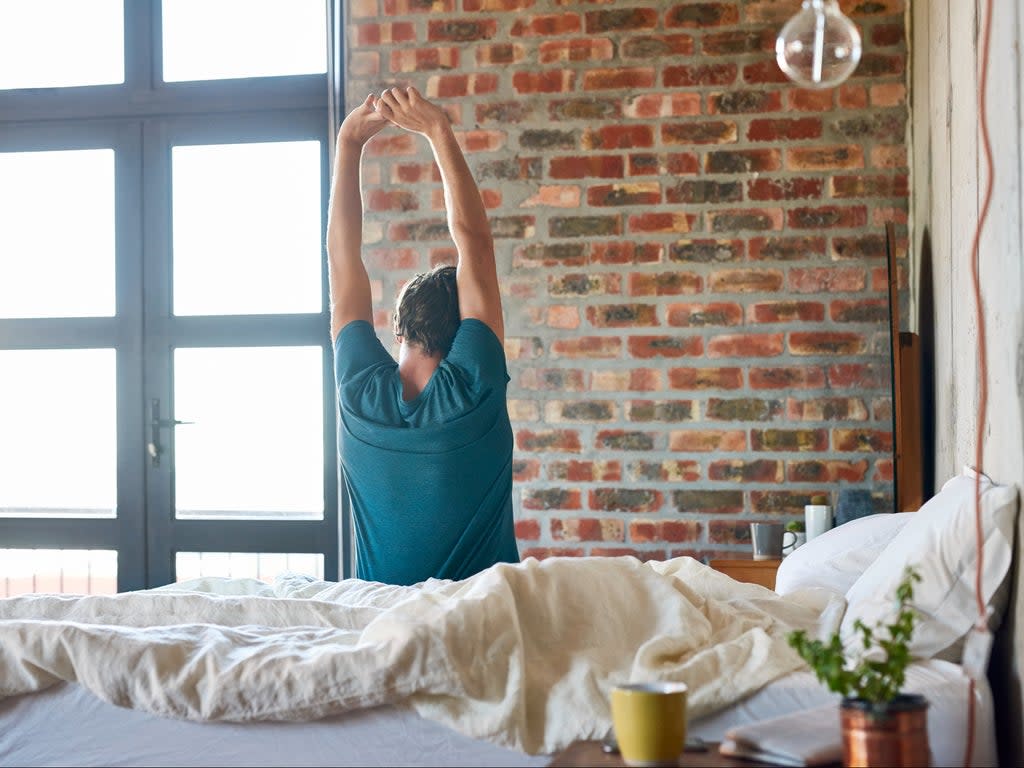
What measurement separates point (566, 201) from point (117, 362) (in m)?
1.65

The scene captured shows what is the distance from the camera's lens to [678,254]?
3.61 m

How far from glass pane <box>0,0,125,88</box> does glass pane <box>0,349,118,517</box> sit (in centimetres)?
96

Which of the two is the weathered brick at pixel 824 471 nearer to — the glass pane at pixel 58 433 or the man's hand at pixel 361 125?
the man's hand at pixel 361 125

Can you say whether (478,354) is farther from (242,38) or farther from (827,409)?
(242,38)

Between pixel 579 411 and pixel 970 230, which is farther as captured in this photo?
pixel 579 411

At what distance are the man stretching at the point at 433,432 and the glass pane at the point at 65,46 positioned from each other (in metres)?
2.29

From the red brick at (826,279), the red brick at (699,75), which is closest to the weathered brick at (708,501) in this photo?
the red brick at (826,279)

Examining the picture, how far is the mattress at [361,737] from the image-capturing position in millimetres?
1495

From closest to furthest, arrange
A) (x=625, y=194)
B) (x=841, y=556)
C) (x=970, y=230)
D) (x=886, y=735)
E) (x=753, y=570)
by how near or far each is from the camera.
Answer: (x=886, y=735) < (x=970, y=230) < (x=841, y=556) < (x=753, y=570) < (x=625, y=194)

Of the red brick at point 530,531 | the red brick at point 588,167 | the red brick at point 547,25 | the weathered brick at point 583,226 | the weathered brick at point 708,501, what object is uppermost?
the red brick at point 547,25

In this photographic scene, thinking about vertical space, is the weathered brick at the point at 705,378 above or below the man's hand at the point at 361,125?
below

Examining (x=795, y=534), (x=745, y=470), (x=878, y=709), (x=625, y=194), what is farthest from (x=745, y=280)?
(x=878, y=709)

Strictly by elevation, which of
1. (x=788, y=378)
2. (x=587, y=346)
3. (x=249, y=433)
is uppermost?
(x=587, y=346)

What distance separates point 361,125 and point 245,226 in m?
1.55
